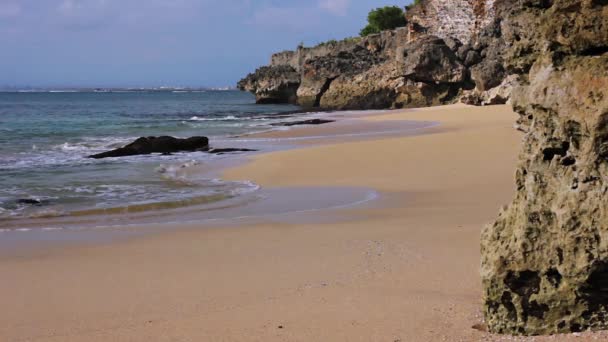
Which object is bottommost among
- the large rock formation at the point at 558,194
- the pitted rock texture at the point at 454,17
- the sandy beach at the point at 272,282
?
the sandy beach at the point at 272,282

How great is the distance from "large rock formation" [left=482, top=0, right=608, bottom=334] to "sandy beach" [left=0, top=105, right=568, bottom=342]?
0.34 meters

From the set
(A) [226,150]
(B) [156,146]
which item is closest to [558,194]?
(A) [226,150]

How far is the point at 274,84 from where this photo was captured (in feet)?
214

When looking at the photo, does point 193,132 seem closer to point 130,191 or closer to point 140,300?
point 130,191

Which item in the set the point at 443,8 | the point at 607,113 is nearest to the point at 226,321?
the point at 607,113

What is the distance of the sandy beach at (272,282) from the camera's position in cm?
395

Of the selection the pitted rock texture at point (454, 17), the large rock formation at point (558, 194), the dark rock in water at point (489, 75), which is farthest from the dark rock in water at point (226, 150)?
the pitted rock texture at point (454, 17)

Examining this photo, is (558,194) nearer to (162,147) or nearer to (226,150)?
(226,150)

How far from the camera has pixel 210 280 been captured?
517 cm

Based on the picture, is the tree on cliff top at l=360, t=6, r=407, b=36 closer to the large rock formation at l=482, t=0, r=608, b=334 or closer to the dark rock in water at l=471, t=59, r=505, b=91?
the dark rock in water at l=471, t=59, r=505, b=91

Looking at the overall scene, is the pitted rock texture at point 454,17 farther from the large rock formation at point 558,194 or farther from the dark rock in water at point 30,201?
the large rock formation at point 558,194

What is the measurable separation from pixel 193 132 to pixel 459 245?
24758 millimetres

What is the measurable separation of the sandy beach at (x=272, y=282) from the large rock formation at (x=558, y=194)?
1.10 ft

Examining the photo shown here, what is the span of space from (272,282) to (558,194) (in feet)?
7.71
